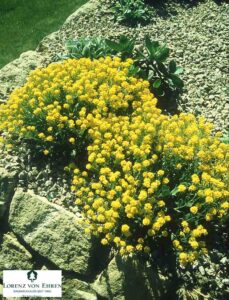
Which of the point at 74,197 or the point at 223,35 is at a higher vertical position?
the point at 223,35

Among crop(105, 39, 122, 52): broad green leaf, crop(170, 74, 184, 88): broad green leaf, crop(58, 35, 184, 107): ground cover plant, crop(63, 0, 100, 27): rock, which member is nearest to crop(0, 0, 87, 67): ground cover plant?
crop(63, 0, 100, 27): rock

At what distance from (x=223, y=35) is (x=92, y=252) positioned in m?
4.94

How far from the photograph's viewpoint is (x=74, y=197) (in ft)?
16.6

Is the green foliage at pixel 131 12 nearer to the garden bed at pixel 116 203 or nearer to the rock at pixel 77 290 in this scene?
the garden bed at pixel 116 203

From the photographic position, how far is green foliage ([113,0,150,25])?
8.03 metres

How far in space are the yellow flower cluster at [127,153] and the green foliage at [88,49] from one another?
0.82m

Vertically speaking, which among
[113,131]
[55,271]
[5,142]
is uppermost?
[113,131]

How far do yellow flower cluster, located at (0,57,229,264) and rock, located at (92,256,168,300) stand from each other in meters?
0.19

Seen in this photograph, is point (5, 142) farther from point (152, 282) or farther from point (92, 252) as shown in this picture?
point (152, 282)

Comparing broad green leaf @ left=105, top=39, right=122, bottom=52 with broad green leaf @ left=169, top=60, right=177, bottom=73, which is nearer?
broad green leaf @ left=169, top=60, right=177, bottom=73

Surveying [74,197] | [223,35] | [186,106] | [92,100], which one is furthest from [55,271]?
[223,35]

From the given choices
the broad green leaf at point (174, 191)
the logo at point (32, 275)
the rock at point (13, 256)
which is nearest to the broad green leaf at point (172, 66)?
the broad green leaf at point (174, 191)

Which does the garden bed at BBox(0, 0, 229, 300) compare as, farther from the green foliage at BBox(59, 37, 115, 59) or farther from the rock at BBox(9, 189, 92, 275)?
the green foliage at BBox(59, 37, 115, 59)

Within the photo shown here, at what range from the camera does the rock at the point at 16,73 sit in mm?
6453
